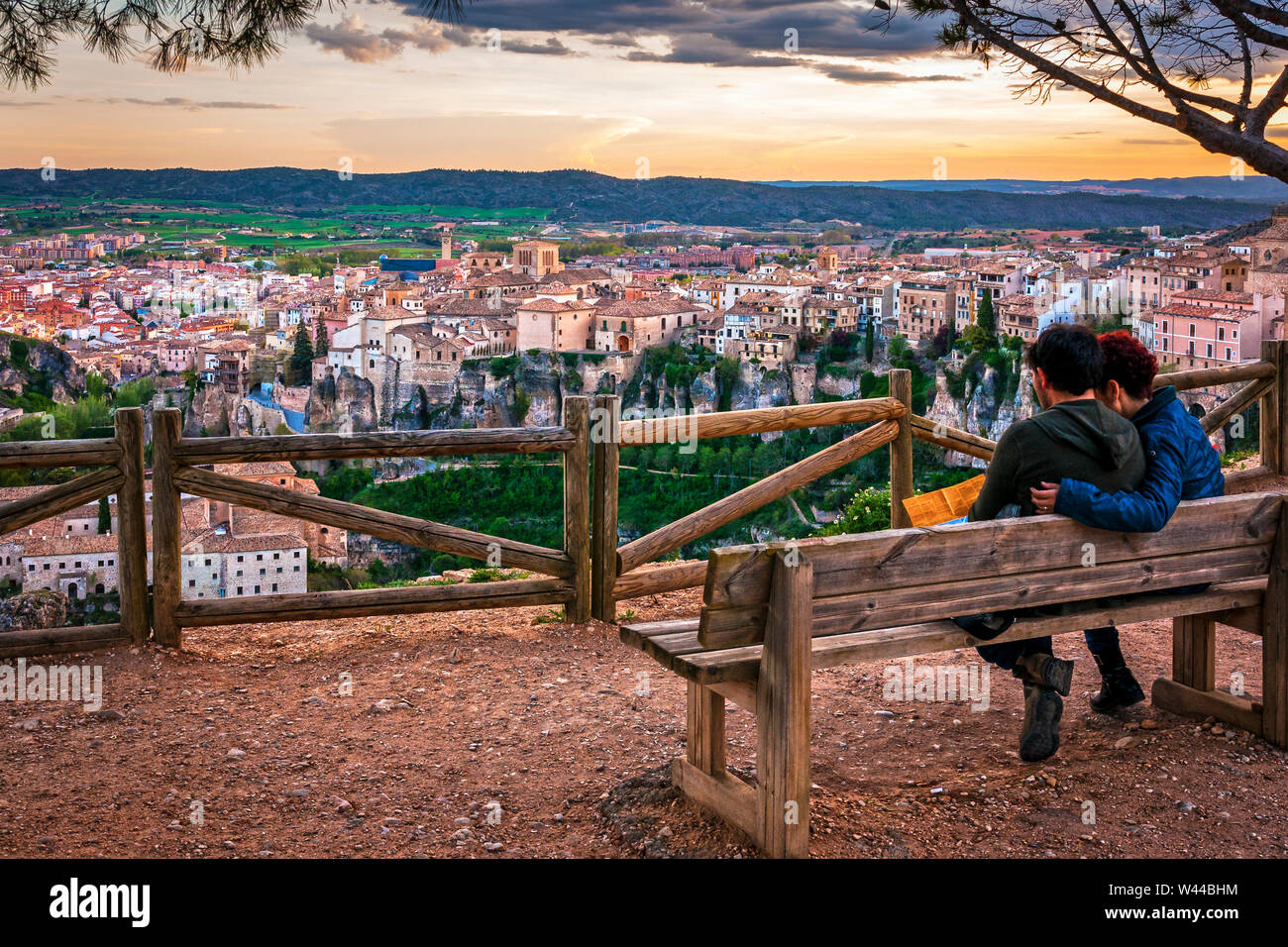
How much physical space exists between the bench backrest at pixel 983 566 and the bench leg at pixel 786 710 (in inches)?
1.7

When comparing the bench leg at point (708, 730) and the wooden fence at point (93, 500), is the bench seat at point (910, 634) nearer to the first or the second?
the bench leg at point (708, 730)

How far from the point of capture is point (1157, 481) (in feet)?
8.16

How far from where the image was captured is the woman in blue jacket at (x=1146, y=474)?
239cm

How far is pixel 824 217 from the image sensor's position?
102438mm

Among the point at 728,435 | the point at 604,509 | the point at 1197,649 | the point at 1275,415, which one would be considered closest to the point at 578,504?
the point at 604,509

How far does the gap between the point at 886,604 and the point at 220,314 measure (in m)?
70.8

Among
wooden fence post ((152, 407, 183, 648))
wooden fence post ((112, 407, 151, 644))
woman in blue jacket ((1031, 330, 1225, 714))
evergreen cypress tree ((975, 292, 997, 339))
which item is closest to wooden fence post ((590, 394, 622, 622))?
wooden fence post ((152, 407, 183, 648))

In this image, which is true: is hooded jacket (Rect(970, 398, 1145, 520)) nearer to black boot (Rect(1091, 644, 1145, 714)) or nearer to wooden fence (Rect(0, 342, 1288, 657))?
black boot (Rect(1091, 644, 1145, 714))

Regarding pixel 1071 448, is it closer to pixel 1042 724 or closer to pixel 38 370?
pixel 1042 724

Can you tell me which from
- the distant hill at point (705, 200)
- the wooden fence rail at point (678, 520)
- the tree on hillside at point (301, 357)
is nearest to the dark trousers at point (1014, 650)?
the wooden fence rail at point (678, 520)

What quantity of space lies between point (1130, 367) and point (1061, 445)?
13.8 inches

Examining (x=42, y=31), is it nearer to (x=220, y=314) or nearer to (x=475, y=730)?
(x=475, y=730)
